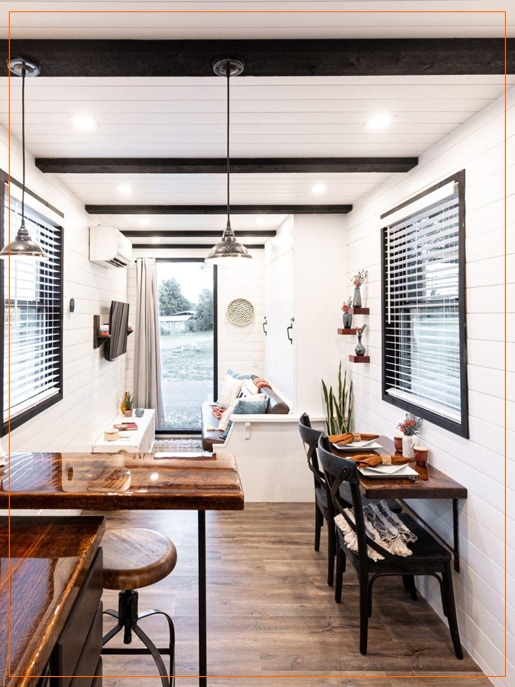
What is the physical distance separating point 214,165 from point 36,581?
2.48 m

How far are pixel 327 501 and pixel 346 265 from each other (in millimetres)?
2318

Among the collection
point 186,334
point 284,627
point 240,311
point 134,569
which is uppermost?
point 240,311

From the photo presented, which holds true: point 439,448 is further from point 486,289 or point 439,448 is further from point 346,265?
point 346,265

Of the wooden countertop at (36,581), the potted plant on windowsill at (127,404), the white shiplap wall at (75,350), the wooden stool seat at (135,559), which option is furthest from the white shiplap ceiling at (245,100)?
the potted plant on windowsill at (127,404)

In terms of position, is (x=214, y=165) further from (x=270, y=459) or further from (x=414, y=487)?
(x=270, y=459)

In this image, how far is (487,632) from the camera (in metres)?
2.07

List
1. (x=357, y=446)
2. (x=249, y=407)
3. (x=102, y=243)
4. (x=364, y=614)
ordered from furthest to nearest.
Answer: (x=249, y=407) → (x=102, y=243) → (x=357, y=446) → (x=364, y=614)

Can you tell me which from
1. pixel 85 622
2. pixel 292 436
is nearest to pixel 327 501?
pixel 292 436

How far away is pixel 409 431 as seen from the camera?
2.75 metres

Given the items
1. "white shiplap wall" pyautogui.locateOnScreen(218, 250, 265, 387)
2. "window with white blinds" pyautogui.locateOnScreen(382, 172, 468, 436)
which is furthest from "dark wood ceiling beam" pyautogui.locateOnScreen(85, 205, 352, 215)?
"white shiplap wall" pyautogui.locateOnScreen(218, 250, 265, 387)

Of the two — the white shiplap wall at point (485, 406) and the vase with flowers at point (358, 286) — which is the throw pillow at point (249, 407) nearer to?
the vase with flowers at point (358, 286)

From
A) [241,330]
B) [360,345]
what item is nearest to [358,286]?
[360,345]

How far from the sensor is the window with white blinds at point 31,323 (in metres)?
2.36

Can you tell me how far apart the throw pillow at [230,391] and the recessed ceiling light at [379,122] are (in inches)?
138
